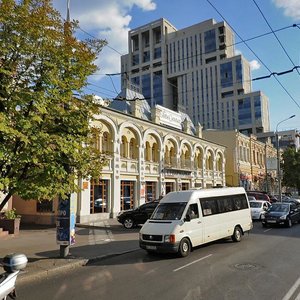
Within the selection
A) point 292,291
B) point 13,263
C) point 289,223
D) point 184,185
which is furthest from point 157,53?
point 13,263

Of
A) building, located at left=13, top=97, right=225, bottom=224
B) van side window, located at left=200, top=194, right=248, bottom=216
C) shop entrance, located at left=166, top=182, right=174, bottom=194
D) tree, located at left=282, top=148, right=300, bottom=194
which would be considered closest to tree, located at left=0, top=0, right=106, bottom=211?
van side window, located at left=200, top=194, right=248, bottom=216

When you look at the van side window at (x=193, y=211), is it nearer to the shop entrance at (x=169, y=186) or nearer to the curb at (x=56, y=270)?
the curb at (x=56, y=270)

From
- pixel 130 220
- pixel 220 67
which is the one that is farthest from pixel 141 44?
pixel 130 220

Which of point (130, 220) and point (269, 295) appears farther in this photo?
point (130, 220)

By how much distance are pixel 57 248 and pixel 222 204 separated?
279 inches

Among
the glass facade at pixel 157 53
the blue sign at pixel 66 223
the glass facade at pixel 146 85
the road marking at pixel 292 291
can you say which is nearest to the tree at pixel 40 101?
the blue sign at pixel 66 223

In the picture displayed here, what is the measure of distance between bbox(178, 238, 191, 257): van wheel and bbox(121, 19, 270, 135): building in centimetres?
10703

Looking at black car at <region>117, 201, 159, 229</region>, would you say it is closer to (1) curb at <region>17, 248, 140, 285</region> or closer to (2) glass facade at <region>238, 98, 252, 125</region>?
(1) curb at <region>17, 248, 140, 285</region>

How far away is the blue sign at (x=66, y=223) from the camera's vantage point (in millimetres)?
12125

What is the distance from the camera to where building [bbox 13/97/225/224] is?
25688 mm

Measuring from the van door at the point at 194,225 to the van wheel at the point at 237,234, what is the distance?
113 inches

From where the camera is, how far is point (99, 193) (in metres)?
27.4

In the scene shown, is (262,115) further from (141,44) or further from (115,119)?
(115,119)

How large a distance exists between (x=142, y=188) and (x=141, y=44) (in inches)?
4158
